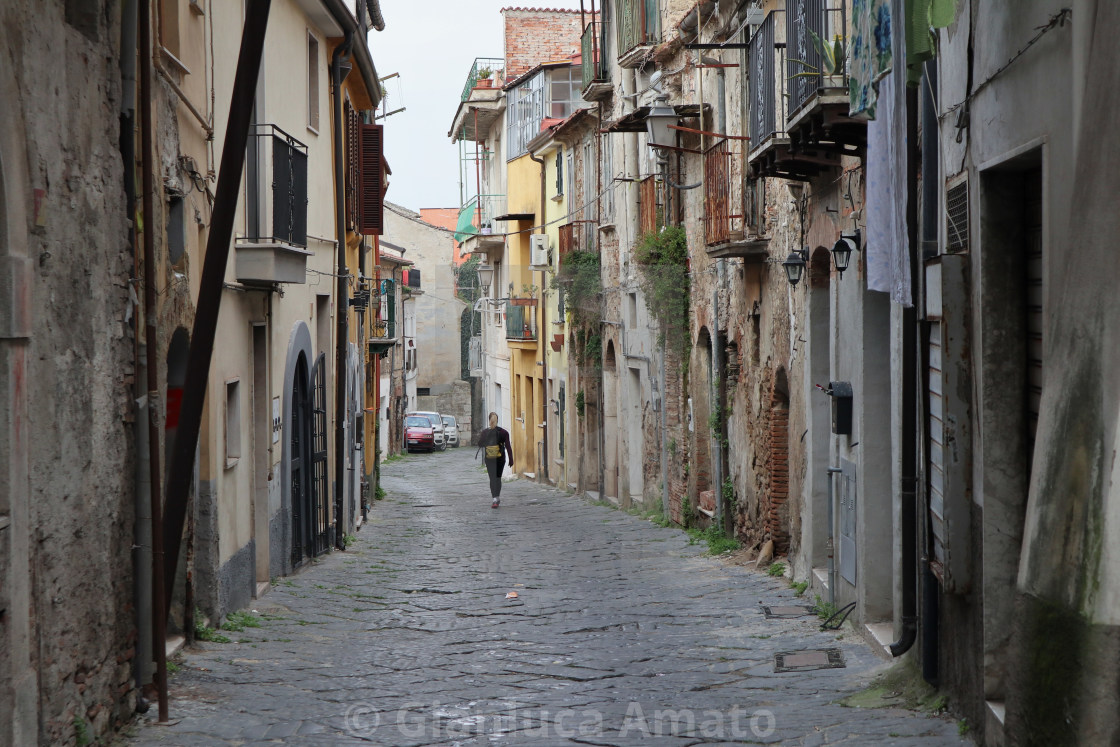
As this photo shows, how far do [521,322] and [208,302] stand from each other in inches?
996

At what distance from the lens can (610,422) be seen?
23.5 metres

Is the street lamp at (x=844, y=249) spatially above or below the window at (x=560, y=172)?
below

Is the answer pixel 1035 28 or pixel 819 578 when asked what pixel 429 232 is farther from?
pixel 1035 28

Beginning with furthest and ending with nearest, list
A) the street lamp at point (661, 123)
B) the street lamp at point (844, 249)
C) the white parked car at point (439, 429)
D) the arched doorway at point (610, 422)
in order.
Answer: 1. the white parked car at point (439, 429)
2. the arched doorway at point (610, 422)
3. the street lamp at point (661, 123)
4. the street lamp at point (844, 249)

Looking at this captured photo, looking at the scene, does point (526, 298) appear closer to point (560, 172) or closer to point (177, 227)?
point (560, 172)

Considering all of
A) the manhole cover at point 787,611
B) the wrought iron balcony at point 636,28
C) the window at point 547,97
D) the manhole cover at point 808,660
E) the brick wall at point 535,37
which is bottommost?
the manhole cover at point 787,611

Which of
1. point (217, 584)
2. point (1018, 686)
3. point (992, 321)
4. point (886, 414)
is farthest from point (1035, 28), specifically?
point (217, 584)

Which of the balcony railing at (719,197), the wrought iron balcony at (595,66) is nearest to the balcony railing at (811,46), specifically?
the balcony railing at (719,197)

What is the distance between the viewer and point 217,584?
9195 mm

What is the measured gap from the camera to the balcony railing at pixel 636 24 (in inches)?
773

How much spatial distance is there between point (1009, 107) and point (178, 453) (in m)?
4.80

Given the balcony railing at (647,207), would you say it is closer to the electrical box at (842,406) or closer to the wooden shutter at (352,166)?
the wooden shutter at (352,166)

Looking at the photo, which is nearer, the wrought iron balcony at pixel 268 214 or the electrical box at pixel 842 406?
the electrical box at pixel 842 406

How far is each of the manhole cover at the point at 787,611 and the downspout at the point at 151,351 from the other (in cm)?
488
